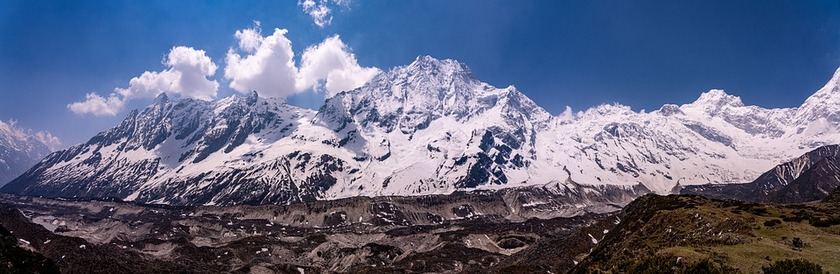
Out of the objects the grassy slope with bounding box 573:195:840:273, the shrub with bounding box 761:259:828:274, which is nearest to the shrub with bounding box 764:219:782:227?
the grassy slope with bounding box 573:195:840:273

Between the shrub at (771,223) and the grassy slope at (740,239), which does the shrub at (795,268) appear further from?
the shrub at (771,223)

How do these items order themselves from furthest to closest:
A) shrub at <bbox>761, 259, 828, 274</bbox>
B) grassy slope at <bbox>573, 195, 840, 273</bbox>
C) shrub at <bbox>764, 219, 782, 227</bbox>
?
shrub at <bbox>764, 219, 782, 227</bbox> → grassy slope at <bbox>573, 195, 840, 273</bbox> → shrub at <bbox>761, 259, 828, 274</bbox>

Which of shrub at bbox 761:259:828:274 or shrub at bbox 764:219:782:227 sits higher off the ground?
shrub at bbox 764:219:782:227

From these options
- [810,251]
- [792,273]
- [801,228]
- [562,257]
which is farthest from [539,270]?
[792,273]

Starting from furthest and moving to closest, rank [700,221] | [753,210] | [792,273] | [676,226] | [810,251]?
[753,210] < [676,226] < [700,221] < [810,251] < [792,273]

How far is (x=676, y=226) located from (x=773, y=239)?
24.9 metres

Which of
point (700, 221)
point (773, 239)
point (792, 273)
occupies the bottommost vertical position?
point (792, 273)

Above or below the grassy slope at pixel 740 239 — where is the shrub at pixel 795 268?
below

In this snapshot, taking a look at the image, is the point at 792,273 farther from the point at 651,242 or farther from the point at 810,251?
the point at 651,242

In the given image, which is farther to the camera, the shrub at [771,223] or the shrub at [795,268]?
the shrub at [771,223]

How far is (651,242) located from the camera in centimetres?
8650

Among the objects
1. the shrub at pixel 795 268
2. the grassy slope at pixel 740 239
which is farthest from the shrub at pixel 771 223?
the shrub at pixel 795 268

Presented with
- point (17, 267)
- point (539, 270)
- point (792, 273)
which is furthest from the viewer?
point (539, 270)

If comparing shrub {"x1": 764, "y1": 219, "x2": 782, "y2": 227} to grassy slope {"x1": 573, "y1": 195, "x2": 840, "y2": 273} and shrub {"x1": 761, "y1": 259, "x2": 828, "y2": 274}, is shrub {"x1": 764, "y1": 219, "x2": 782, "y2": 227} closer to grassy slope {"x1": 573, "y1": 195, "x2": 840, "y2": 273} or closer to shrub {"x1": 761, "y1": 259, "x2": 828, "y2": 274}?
grassy slope {"x1": 573, "y1": 195, "x2": 840, "y2": 273}
